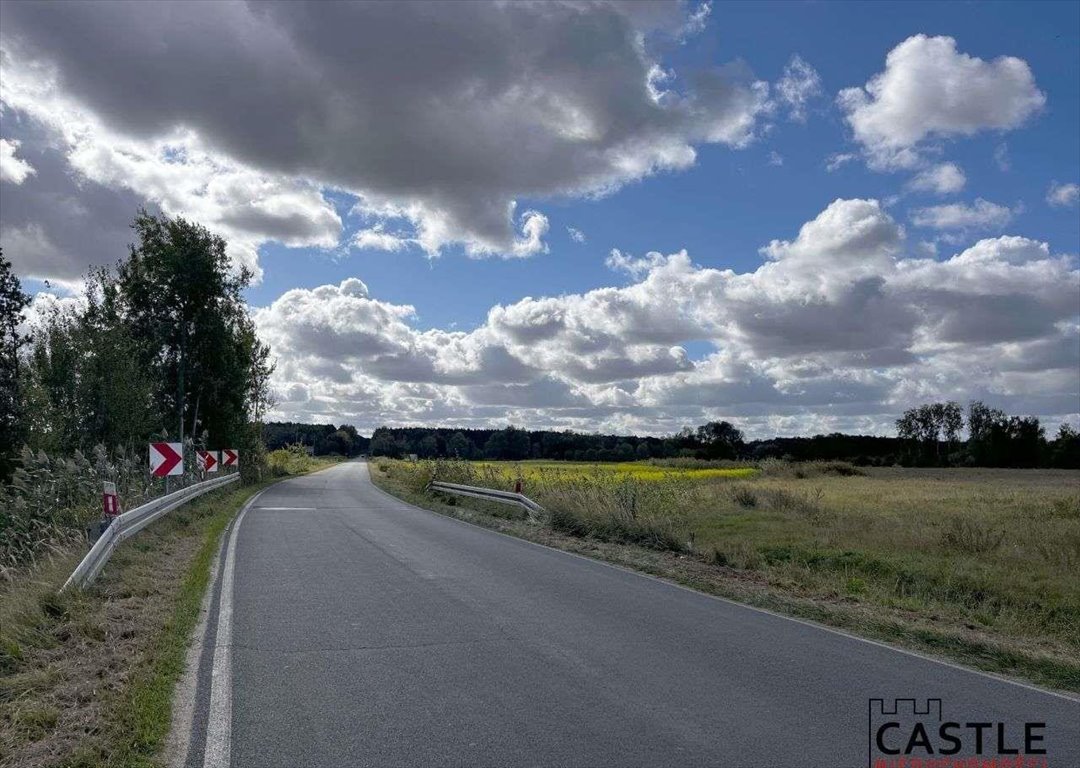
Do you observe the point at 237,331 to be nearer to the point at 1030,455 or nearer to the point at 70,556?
the point at 70,556

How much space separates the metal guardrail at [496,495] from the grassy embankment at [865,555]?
335mm

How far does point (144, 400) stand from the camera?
29.5m

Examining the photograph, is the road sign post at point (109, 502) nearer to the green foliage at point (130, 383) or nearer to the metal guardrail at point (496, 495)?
the green foliage at point (130, 383)

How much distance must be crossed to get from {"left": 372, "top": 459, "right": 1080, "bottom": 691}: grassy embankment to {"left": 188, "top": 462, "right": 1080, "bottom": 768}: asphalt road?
4.05 feet

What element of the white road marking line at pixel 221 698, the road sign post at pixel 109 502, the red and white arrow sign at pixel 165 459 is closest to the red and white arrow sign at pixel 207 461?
the red and white arrow sign at pixel 165 459

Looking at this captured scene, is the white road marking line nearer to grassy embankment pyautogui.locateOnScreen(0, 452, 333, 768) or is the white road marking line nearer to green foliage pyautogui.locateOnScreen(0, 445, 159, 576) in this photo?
grassy embankment pyautogui.locateOnScreen(0, 452, 333, 768)

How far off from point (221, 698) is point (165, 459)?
12.3 m

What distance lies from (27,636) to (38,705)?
2.15m

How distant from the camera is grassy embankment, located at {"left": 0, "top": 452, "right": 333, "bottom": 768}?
497 centimetres

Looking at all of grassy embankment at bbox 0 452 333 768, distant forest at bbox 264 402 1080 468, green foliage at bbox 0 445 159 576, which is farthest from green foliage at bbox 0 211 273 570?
distant forest at bbox 264 402 1080 468

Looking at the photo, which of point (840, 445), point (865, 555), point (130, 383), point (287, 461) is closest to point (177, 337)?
point (130, 383)

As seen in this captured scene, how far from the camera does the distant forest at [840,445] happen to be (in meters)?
96.0

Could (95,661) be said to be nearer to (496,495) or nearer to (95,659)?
(95,659)

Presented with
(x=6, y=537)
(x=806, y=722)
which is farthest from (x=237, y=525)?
(x=806, y=722)
